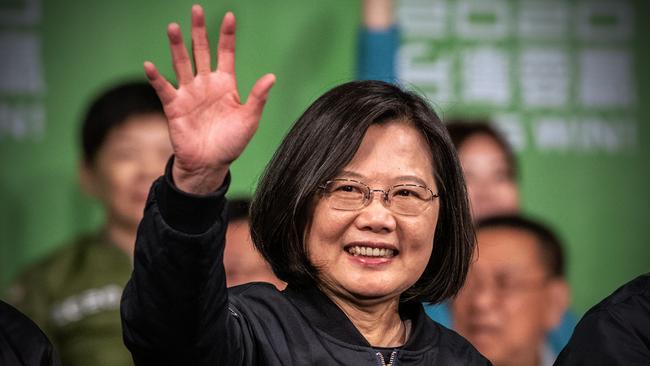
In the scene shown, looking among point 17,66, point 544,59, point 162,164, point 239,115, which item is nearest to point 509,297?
point 544,59

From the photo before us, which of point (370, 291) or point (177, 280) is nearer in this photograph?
point (177, 280)

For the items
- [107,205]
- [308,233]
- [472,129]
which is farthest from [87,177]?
[308,233]

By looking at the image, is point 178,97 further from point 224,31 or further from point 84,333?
point 84,333

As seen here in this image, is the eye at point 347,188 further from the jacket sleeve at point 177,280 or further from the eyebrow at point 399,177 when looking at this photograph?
the jacket sleeve at point 177,280

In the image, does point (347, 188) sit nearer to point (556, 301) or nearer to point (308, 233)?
point (308, 233)

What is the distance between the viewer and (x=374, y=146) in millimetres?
2020

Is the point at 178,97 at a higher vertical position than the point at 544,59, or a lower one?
higher

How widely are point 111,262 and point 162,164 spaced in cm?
37

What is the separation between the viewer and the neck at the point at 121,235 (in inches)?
151

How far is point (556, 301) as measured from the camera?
4.08 m

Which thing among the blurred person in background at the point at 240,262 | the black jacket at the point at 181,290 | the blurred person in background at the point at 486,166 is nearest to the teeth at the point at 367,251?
the black jacket at the point at 181,290

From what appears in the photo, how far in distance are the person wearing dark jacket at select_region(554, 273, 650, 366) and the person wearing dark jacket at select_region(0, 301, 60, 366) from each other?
954 mm

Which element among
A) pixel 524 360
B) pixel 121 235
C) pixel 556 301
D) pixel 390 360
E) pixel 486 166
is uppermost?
pixel 390 360

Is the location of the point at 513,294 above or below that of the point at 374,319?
below
